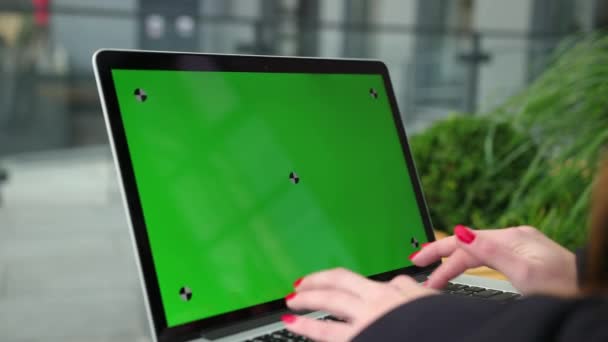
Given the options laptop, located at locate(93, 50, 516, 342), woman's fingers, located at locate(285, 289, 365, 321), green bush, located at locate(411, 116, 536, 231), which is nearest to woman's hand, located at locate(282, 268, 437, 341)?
woman's fingers, located at locate(285, 289, 365, 321)

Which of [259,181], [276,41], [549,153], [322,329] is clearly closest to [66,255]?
[276,41]

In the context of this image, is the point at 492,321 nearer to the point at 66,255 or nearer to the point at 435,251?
the point at 435,251

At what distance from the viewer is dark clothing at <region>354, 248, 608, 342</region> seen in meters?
0.45

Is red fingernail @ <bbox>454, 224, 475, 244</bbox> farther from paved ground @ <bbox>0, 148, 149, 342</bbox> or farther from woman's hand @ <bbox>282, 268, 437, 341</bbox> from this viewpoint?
paved ground @ <bbox>0, 148, 149, 342</bbox>

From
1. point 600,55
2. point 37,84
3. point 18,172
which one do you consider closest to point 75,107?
point 37,84

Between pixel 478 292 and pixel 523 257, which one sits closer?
pixel 523 257

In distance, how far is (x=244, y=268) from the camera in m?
0.80

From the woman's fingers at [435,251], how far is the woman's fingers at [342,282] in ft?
0.77

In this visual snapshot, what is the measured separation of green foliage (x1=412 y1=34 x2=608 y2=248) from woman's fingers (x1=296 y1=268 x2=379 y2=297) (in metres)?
1.13

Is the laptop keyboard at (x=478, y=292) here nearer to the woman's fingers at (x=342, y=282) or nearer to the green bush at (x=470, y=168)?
the woman's fingers at (x=342, y=282)

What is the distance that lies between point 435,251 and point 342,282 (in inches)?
10.4

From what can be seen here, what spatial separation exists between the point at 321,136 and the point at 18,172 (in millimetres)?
3964

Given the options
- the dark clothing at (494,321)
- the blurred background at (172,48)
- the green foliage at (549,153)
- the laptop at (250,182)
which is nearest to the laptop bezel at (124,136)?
the laptop at (250,182)

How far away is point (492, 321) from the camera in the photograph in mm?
491
